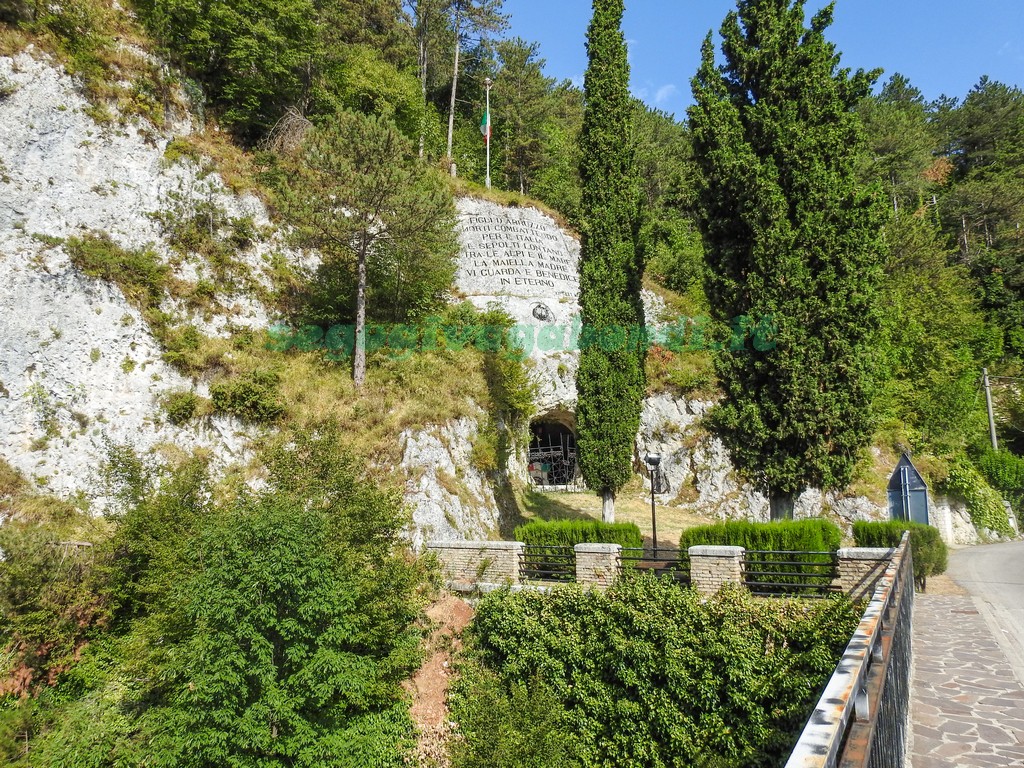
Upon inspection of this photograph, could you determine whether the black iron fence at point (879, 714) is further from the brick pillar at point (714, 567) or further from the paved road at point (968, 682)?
the brick pillar at point (714, 567)

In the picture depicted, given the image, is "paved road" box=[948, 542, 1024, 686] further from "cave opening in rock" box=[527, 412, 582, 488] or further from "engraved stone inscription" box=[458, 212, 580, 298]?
"engraved stone inscription" box=[458, 212, 580, 298]

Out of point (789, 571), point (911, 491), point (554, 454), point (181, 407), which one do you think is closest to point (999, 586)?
point (911, 491)

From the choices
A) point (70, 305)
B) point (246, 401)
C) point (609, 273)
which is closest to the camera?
point (70, 305)

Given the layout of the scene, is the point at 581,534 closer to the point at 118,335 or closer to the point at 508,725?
the point at 508,725

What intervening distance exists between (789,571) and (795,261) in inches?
254

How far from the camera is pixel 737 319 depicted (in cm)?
1266

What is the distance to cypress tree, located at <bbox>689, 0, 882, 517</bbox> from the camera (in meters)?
11.6

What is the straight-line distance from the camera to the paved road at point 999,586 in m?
7.63

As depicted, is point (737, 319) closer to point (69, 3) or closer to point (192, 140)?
point (192, 140)

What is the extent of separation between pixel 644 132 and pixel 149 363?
3172 cm

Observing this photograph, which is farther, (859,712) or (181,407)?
(181,407)

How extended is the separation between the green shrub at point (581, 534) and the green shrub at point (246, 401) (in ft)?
26.4

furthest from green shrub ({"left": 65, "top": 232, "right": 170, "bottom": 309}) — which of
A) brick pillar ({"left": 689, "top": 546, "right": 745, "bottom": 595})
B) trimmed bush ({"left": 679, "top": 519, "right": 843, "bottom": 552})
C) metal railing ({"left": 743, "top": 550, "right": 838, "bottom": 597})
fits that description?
metal railing ({"left": 743, "top": 550, "right": 838, "bottom": 597})

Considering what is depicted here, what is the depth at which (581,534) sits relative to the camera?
12.2 meters
